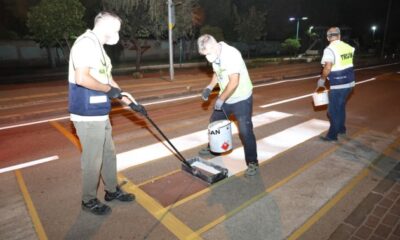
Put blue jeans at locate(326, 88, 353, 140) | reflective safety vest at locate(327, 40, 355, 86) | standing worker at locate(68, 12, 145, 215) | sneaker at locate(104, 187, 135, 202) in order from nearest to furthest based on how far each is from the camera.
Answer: standing worker at locate(68, 12, 145, 215) < sneaker at locate(104, 187, 135, 202) < reflective safety vest at locate(327, 40, 355, 86) < blue jeans at locate(326, 88, 353, 140)

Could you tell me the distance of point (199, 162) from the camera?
5.05 m

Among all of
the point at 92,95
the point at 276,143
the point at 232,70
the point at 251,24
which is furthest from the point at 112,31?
the point at 251,24

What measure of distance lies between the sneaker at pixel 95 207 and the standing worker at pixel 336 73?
4689 mm

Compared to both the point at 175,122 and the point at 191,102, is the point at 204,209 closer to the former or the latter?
the point at 175,122

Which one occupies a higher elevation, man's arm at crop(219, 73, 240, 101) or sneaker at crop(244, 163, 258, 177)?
man's arm at crop(219, 73, 240, 101)

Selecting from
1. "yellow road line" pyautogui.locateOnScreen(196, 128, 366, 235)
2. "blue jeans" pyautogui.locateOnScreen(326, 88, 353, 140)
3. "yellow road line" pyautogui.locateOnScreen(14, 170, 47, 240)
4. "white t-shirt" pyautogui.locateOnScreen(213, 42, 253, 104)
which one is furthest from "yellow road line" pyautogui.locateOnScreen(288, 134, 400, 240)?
"yellow road line" pyautogui.locateOnScreen(14, 170, 47, 240)

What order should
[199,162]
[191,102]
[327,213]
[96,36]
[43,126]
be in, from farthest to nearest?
[191,102] < [43,126] < [199,162] < [327,213] < [96,36]

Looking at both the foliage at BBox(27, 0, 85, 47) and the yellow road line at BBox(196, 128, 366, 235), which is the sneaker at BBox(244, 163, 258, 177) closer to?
the yellow road line at BBox(196, 128, 366, 235)

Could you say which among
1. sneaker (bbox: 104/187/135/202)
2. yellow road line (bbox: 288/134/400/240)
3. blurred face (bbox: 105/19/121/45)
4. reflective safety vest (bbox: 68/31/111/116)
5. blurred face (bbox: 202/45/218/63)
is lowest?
yellow road line (bbox: 288/134/400/240)

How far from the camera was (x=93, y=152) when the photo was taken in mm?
3547

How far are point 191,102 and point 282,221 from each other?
718cm

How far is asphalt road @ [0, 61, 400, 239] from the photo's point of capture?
138 inches

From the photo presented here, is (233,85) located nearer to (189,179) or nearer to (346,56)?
(189,179)

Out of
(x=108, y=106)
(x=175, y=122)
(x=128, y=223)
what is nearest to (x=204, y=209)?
(x=128, y=223)
